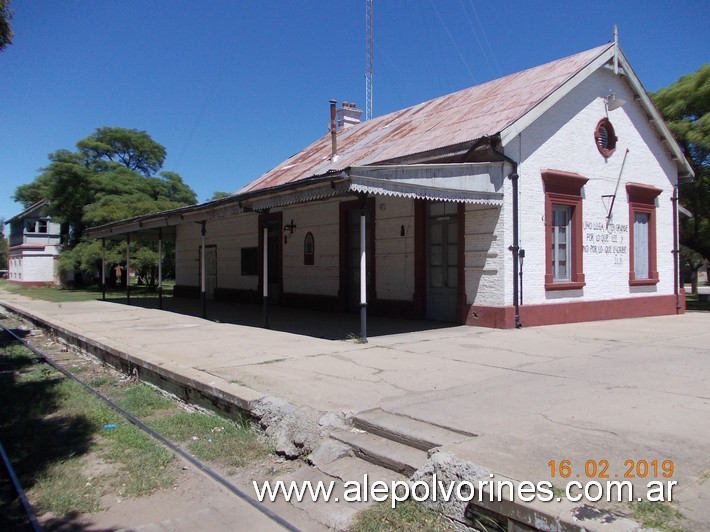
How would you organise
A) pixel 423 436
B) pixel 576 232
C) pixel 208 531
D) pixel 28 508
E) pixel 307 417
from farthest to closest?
pixel 576 232 < pixel 307 417 < pixel 423 436 < pixel 28 508 < pixel 208 531

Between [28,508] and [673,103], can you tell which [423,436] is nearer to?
[28,508]

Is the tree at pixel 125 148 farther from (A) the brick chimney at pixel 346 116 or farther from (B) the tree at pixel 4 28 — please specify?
(B) the tree at pixel 4 28

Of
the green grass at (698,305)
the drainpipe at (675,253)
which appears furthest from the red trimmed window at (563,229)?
the green grass at (698,305)

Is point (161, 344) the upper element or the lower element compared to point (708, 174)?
lower

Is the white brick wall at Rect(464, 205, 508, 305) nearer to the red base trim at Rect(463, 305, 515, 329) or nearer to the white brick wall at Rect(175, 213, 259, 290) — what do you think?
the red base trim at Rect(463, 305, 515, 329)

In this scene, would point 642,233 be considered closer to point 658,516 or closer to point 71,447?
point 658,516

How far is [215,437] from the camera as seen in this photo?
5891 mm

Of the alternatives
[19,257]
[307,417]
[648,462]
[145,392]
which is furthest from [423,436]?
[19,257]

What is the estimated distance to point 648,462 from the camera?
13.2 ft

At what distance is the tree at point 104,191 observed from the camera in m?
31.5

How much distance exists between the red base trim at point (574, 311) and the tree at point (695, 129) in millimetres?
5168

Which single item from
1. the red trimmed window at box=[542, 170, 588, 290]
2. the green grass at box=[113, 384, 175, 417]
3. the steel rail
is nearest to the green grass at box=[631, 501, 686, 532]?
the steel rail

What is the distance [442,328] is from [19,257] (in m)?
47.6

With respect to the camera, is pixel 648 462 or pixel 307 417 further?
pixel 307 417
